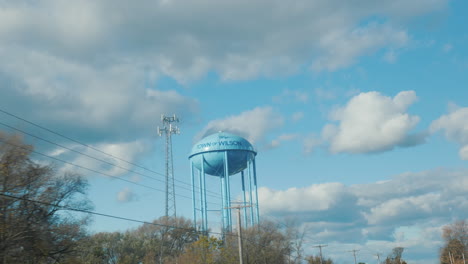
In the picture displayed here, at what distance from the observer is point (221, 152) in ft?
175

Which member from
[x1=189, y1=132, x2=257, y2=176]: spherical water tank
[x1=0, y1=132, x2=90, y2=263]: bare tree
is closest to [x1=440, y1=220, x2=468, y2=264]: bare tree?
[x1=189, y1=132, x2=257, y2=176]: spherical water tank

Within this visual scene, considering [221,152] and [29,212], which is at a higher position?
[221,152]

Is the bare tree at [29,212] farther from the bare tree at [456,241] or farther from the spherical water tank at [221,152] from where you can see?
the bare tree at [456,241]

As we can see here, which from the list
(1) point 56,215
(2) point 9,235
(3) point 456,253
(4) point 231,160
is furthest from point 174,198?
(3) point 456,253

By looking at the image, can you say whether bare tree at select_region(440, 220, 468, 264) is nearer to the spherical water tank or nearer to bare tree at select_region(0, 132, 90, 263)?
the spherical water tank

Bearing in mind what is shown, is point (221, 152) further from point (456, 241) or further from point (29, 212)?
point (456, 241)

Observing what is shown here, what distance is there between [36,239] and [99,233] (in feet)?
143

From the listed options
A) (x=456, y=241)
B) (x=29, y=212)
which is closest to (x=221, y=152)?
(x=29, y=212)

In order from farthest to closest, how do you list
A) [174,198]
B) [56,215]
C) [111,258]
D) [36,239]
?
[111,258], [174,198], [56,215], [36,239]

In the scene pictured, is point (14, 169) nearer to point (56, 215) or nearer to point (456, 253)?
point (56, 215)

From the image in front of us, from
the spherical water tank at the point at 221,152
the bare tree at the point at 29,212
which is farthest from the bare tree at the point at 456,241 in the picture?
the bare tree at the point at 29,212

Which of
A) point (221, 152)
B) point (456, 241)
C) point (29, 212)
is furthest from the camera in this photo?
point (456, 241)

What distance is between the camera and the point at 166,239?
7144cm

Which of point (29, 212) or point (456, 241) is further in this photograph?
point (456, 241)
